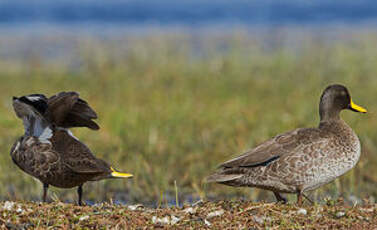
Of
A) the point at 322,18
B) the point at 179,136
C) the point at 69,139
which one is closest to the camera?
the point at 69,139

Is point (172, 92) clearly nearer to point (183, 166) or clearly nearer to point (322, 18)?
point (183, 166)

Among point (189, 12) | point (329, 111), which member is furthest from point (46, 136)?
point (189, 12)

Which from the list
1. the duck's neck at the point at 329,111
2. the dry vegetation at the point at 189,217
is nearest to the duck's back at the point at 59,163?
the dry vegetation at the point at 189,217

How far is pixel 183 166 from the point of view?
791cm

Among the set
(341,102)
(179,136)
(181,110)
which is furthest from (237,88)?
(341,102)

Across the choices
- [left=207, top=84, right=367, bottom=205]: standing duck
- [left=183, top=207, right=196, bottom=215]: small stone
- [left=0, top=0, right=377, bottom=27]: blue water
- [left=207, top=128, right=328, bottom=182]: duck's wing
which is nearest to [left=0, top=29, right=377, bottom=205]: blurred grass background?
Result: [left=207, top=84, right=367, bottom=205]: standing duck

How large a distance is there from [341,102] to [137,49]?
317 inches

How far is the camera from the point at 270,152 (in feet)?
17.5

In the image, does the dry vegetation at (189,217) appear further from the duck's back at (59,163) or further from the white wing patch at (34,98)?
the white wing patch at (34,98)

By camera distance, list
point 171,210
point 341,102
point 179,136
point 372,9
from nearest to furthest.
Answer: point 171,210 < point 341,102 < point 179,136 < point 372,9

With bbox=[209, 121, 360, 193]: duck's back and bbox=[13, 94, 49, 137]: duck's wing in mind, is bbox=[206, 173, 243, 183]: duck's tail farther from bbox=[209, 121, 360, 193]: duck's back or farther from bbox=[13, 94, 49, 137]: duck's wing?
bbox=[13, 94, 49, 137]: duck's wing

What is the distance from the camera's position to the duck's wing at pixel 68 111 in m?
5.23

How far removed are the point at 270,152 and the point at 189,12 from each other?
99.1ft

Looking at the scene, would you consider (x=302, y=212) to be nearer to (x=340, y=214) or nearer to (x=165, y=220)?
(x=340, y=214)
